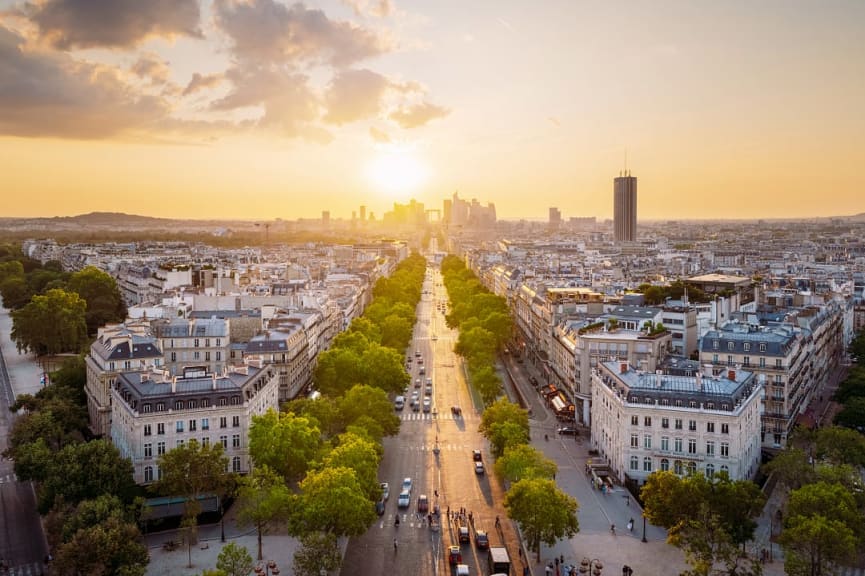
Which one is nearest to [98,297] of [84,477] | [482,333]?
[482,333]

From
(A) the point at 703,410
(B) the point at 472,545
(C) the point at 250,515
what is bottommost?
(B) the point at 472,545

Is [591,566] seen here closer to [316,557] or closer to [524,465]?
[524,465]

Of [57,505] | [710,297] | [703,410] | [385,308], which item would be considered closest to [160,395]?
[57,505]

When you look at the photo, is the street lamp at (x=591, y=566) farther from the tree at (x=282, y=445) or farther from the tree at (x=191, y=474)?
the tree at (x=191, y=474)

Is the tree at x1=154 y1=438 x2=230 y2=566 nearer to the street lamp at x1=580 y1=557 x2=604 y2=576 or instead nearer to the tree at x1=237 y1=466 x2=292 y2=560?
the tree at x1=237 y1=466 x2=292 y2=560

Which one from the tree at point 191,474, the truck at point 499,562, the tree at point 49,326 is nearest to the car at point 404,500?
the truck at point 499,562

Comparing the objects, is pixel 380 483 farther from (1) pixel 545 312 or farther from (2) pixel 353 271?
(2) pixel 353 271

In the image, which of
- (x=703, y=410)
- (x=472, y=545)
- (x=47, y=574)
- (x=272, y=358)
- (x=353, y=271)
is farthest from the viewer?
(x=353, y=271)
